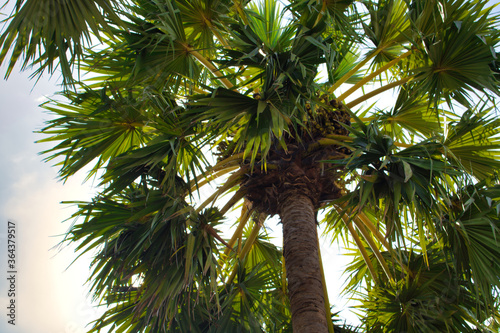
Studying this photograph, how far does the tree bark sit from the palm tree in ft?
0.04

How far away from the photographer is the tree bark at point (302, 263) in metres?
3.49

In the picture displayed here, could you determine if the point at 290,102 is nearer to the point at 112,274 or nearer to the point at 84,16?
the point at 84,16

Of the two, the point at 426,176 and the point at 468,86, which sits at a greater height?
the point at 468,86

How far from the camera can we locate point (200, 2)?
14.2 feet

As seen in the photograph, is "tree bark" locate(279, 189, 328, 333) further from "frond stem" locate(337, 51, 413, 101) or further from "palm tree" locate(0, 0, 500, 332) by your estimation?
"frond stem" locate(337, 51, 413, 101)

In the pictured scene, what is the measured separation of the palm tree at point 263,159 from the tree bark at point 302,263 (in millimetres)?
12

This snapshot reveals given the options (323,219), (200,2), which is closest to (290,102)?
(200,2)

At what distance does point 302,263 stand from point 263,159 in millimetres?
945

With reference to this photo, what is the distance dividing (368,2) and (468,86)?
1249 millimetres

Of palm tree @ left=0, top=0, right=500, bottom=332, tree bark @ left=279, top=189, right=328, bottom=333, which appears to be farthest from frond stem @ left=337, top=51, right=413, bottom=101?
tree bark @ left=279, top=189, right=328, bottom=333

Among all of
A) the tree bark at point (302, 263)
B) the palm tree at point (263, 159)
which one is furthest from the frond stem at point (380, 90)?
the tree bark at point (302, 263)

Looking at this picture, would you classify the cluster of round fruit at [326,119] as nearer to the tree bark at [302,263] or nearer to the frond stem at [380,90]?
the frond stem at [380,90]

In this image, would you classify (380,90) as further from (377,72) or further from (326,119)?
(326,119)

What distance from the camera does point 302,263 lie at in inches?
150
